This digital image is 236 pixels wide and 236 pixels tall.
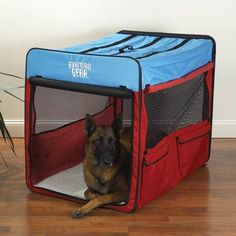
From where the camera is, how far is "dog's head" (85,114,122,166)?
2568 millimetres

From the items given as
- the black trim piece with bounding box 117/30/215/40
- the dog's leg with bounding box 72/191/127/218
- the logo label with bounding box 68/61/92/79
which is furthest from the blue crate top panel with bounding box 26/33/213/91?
the dog's leg with bounding box 72/191/127/218

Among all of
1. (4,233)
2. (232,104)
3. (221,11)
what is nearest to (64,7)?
(221,11)

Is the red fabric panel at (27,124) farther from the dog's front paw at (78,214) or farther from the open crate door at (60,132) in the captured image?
the dog's front paw at (78,214)

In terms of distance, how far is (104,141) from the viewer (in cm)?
257

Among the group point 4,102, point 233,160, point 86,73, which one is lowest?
point 233,160

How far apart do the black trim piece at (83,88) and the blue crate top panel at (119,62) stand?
0.08ft

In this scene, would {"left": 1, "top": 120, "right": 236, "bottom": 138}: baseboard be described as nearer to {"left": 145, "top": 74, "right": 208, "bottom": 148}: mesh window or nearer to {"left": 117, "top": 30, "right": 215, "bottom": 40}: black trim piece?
{"left": 145, "top": 74, "right": 208, "bottom": 148}: mesh window

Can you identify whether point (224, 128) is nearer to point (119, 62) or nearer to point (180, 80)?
point (180, 80)

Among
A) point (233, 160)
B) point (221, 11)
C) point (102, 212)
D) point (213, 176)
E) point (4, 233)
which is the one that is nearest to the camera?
point (4, 233)

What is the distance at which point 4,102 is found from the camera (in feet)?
12.0

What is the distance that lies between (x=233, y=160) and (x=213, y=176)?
0.98 ft

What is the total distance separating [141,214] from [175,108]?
65 cm

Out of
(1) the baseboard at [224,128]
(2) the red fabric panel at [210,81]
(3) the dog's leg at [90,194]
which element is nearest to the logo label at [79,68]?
(3) the dog's leg at [90,194]

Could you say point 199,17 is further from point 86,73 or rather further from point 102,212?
point 102,212
